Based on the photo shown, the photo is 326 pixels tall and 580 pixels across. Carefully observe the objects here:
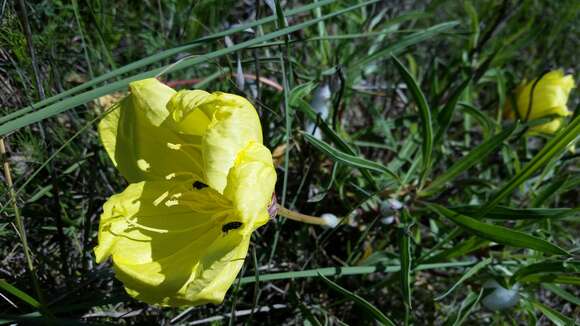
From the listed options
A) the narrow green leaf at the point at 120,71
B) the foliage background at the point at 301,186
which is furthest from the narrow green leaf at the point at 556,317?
the narrow green leaf at the point at 120,71

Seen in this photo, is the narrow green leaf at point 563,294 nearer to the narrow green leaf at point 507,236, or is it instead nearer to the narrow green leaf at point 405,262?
the narrow green leaf at point 507,236

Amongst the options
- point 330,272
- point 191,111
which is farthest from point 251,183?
point 330,272

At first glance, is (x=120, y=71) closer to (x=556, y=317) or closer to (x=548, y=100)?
(x=556, y=317)

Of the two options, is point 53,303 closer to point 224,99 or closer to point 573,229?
point 224,99

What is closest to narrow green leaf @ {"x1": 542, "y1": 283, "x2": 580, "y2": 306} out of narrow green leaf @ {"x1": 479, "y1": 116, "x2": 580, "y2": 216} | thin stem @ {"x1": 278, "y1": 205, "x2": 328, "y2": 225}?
narrow green leaf @ {"x1": 479, "y1": 116, "x2": 580, "y2": 216}

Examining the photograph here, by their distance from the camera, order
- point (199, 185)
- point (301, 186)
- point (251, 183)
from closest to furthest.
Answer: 1. point (251, 183)
2. point (199, 185)
3. point (301, 186)

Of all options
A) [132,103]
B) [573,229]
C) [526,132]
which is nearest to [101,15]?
[132,103]

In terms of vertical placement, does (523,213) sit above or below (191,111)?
below
